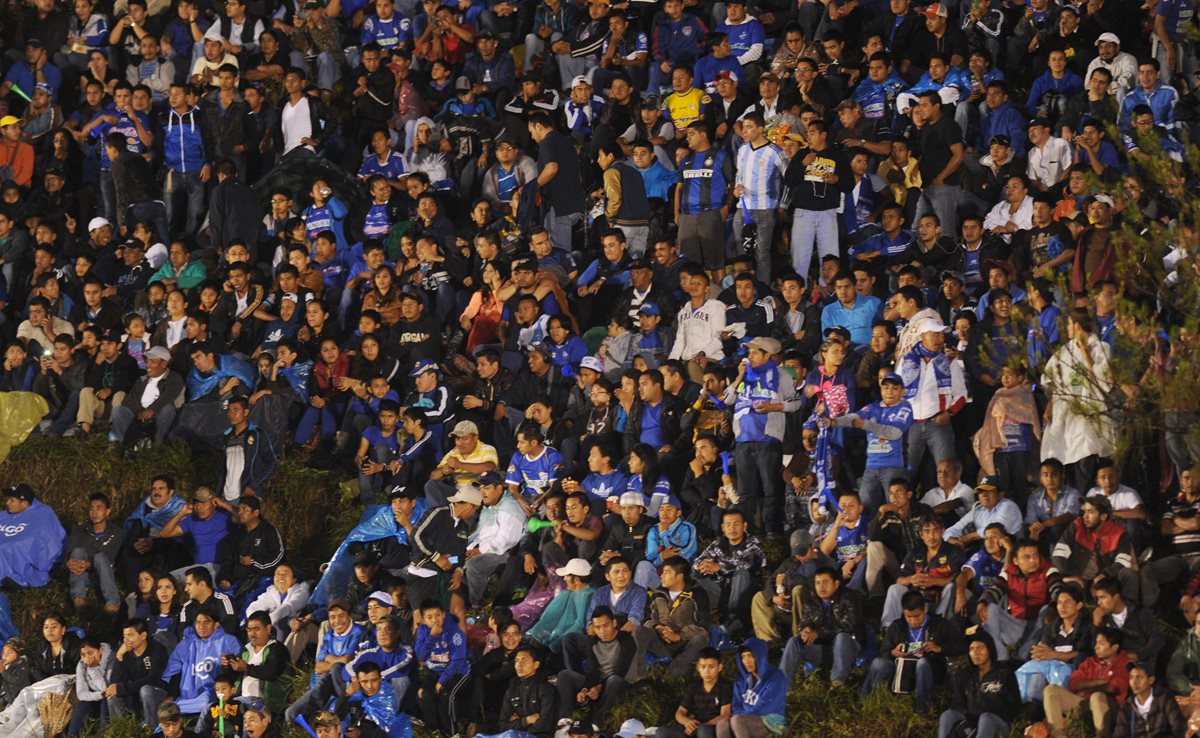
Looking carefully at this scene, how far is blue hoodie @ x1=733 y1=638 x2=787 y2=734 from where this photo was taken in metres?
16.5

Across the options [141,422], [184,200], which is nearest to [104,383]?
[141,422]

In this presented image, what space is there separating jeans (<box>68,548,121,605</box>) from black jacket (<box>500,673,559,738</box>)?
488 centimetres

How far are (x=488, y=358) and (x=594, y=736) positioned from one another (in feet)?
16.0

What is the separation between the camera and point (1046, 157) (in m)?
21.2

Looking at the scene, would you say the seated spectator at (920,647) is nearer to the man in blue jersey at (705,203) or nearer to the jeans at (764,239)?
the jeans at (764,239)

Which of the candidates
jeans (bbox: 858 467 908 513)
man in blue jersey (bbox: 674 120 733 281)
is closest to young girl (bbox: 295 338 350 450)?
man in blue jersey (bbox: 674 120 733 281)

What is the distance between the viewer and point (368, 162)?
81.6 ft

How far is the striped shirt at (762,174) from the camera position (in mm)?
21281

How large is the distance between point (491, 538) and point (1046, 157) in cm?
684

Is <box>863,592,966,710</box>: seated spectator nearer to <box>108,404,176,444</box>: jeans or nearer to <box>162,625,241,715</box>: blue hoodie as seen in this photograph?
<box>162,625,241,715</box>: blue hoodie

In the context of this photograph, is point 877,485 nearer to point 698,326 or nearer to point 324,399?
point 698,326

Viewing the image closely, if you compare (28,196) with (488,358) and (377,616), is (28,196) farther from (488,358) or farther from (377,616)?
(377,616)

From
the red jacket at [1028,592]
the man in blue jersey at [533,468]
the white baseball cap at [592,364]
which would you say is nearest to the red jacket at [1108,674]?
the red jacket at [1028,592]

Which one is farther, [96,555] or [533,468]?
[96,555]
